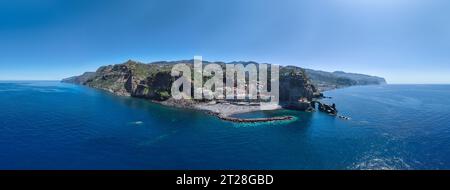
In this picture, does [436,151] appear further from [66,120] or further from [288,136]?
[66,120]

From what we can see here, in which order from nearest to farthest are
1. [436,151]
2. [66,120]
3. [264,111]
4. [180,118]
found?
[436,151]
[66,120]
[180,118]
[264,111]

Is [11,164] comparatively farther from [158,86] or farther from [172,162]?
[158,86]

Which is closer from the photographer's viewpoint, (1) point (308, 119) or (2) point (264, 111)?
(1) point (308, 119)

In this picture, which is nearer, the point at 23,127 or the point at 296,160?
the point at 296,160

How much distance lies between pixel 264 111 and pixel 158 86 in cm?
Answer: 7926

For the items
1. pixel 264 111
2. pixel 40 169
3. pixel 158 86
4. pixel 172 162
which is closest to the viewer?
pixel 40 169

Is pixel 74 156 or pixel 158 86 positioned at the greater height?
pixel 158 86

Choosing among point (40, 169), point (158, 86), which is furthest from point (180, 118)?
point (158, 86)

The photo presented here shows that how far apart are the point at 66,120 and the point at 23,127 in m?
12.6

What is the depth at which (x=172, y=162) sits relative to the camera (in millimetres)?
47219

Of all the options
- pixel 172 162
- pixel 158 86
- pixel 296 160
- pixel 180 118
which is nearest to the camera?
pixel 172 162

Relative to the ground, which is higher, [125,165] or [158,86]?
[158,86]

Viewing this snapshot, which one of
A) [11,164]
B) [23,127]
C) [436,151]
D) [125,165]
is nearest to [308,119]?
[436,151]

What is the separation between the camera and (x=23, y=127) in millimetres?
70938
